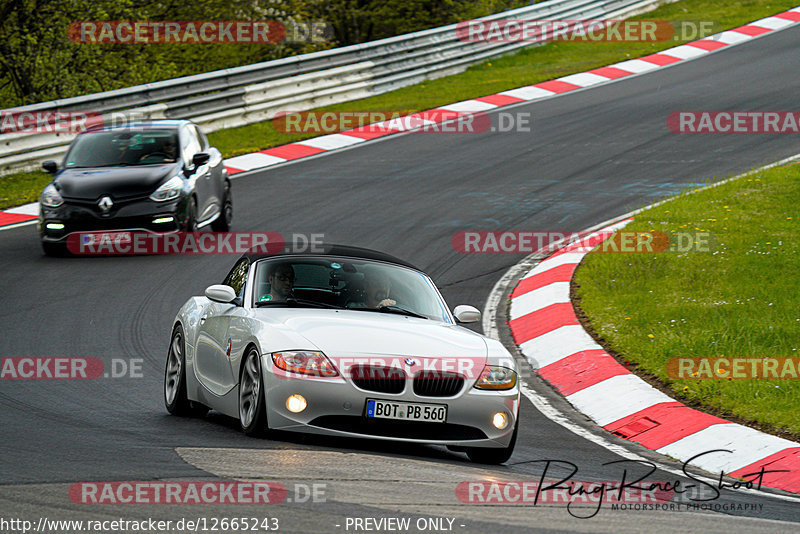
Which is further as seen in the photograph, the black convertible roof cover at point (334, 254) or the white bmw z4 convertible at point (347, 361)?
the black convertible roof cover at point (334, 254)

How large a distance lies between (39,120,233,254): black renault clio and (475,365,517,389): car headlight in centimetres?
841

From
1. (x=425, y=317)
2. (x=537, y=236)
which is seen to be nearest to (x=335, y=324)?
(x=425, y=317)

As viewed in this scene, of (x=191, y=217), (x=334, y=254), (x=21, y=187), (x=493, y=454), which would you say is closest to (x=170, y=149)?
(x=191, y=217)

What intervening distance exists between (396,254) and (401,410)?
298 inches

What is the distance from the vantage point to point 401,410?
710 centimetres

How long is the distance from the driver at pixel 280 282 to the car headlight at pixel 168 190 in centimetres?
696

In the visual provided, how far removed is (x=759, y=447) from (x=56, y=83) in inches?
821

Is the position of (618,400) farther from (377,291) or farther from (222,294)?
(222,294)

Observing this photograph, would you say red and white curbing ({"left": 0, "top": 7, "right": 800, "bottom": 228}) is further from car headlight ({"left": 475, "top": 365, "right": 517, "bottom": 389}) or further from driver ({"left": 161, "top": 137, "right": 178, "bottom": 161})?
car headlight ({"left": 475, "top": 365, "right": 517, "bottom": 389})
